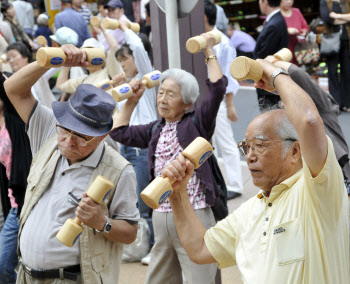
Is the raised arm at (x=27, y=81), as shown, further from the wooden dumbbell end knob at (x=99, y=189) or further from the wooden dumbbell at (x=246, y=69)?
the wooden dumbbell at (x=246, y=69)

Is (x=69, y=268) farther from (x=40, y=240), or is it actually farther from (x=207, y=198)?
(x=207, y=198)

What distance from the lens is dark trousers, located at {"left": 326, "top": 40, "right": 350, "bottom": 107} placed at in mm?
10297

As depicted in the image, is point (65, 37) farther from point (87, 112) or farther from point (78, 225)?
point (78, 225)

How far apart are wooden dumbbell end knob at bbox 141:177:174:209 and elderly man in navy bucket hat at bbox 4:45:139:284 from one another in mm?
717

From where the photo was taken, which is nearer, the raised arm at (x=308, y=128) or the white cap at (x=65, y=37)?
the raised arm at (x=308, y=128)

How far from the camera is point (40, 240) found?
3.38 meters

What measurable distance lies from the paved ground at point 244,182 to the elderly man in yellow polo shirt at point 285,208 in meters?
2.36

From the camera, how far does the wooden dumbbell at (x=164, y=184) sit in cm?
261

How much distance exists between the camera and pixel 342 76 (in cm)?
1047

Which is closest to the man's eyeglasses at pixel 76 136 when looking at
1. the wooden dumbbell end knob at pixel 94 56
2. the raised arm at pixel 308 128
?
the wooden dumbbell end knob at pixel 94 56

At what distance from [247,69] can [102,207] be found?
4.37 ft

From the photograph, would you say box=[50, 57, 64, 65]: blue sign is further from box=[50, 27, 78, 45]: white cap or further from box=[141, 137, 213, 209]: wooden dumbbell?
box=[50, 27, 78, 45]: white cap

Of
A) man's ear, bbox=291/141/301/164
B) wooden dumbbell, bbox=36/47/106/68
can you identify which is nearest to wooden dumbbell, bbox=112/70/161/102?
wooden dumbbell, bbox=36/47/106/68

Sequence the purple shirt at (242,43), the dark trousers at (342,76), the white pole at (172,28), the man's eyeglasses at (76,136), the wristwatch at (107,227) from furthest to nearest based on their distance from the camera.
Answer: the purple shirt at (242,43) < the dark trousers at (342,76) < the white pole at (172,28) < the man's eyeglasses at (76,136) < the wristwatch at (107,227)
